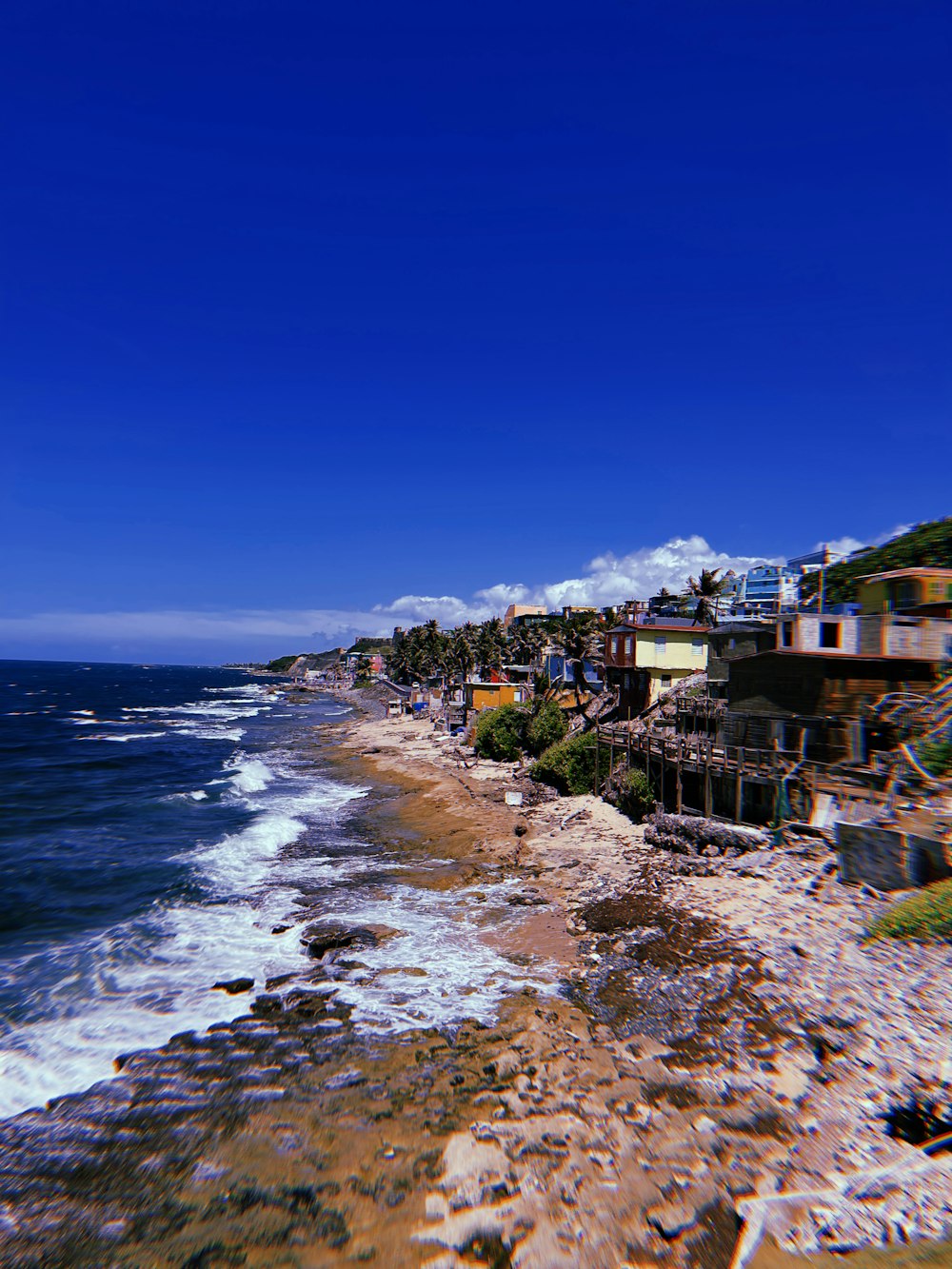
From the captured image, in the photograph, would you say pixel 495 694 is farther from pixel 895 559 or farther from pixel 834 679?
pixel 834 679

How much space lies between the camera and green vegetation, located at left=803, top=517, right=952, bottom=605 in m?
61.8

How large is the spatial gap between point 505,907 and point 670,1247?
13.5m

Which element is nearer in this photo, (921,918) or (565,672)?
(921,918)

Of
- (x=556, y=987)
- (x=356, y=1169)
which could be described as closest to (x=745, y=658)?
(x=556, y=987)

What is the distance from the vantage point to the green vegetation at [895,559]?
61.8m

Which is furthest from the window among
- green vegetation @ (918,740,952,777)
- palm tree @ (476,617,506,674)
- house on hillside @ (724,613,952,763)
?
palm tree @ (476,617,506,674)

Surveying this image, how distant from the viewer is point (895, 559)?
67.4m

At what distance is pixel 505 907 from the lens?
877 inches

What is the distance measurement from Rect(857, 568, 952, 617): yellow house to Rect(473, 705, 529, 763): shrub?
89.4 feet

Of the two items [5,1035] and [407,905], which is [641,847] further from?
[5,1035]

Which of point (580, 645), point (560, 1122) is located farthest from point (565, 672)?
point (560, 1122)

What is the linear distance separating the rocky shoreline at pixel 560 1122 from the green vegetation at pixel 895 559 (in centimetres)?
5202

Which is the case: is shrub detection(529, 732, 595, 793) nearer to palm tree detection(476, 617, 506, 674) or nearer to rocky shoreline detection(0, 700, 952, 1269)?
rocky shoreline detection(0, 700, 952, 1269)

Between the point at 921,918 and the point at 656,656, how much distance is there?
1308 inches
